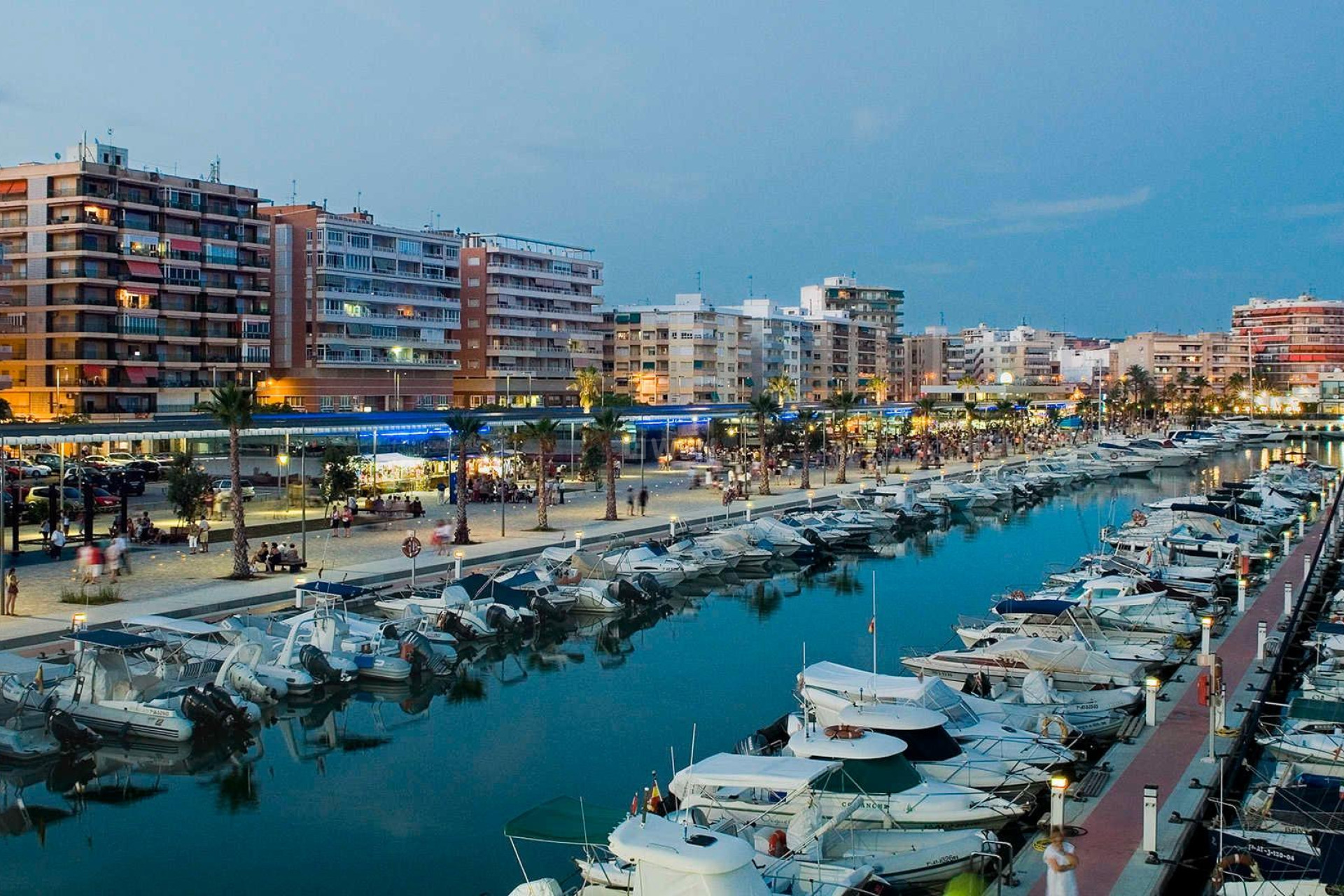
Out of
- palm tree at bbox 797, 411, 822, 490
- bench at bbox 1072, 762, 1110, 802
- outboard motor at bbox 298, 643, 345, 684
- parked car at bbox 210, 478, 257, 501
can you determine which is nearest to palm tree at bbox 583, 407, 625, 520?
palm tree at bbox 797, 411, 822, 490

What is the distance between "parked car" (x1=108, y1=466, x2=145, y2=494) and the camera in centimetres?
6475

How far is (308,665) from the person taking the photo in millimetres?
31672

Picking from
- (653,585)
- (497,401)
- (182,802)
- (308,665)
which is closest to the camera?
(182,802)

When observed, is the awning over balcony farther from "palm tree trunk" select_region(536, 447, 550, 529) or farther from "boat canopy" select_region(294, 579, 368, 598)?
"boat canopy" select_region(294, 579, 368, 598)

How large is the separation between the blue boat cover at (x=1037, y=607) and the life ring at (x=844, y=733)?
1315cm

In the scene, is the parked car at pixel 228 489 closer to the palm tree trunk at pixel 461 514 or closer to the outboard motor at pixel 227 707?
the palm tree trunk at pixel 461 514

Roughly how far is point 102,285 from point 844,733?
84603 millimetres

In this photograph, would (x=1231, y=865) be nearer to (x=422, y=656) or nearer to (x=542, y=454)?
(x=422, y=656)

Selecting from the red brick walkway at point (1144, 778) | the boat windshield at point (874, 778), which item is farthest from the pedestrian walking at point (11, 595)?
the red brick walkway at point (1144, 778)

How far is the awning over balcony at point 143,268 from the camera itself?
93812mm

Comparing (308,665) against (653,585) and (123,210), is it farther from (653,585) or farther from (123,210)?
(123,210)

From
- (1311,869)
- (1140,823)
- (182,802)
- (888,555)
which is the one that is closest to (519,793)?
(182,802)

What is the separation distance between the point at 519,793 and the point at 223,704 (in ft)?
24.3

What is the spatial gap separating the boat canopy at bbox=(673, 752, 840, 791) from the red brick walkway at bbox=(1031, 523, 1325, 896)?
3.56 meters
